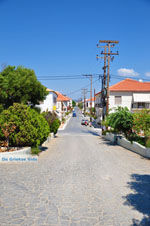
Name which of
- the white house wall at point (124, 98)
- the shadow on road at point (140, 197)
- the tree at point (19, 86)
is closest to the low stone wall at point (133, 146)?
the shadow on road at point (140, 197)

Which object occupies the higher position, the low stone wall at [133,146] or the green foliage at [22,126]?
the green foliage at [22,126]

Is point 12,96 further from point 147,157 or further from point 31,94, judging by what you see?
point 147,157

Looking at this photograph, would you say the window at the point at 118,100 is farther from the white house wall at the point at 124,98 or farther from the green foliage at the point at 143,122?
the green foliage at the point at 143,122

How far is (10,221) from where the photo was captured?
5.07 meters

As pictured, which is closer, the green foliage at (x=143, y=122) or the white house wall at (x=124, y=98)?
the green foliage at (x=143, y=122)

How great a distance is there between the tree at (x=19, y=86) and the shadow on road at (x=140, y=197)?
58.6 feet

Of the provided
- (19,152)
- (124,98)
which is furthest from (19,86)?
(124,98)

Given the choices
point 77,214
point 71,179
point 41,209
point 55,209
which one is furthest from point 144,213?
point 71,179

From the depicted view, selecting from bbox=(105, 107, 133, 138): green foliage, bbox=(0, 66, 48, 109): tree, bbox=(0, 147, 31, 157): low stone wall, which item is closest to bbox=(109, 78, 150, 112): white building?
bbox=(0, 66, 48, 109): tree

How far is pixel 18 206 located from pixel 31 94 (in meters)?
21.7

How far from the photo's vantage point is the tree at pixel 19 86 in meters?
23.7

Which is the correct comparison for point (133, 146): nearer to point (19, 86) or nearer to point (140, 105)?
point (19, 86)

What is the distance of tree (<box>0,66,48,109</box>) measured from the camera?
77.7 ft

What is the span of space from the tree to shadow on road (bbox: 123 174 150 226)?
1786cm
